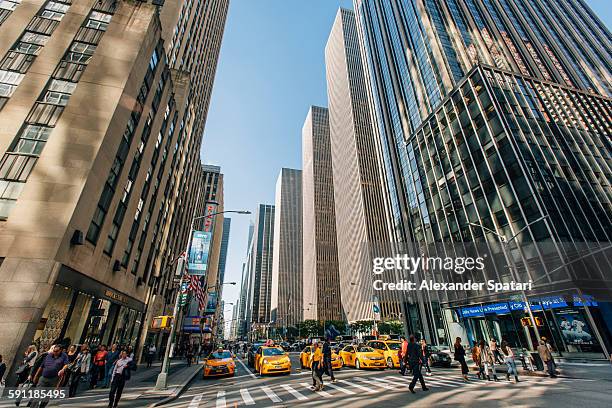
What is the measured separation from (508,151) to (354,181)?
9317cm

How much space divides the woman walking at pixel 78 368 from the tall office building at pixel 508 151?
2367 centimetres

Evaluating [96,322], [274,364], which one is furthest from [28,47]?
[274,364]

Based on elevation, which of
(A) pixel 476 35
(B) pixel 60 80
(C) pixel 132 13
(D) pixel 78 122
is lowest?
(D) pixel 78 122

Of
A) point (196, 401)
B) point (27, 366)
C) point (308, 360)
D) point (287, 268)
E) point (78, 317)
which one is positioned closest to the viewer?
point (27, 366)

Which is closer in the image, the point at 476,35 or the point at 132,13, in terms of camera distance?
the point at 132,13

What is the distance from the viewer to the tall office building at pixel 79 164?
1419 cm

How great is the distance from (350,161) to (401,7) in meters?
66.8

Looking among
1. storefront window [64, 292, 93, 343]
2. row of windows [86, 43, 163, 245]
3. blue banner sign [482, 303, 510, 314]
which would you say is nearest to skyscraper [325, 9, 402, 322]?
blue banner sign [482, 303, 510, 314]

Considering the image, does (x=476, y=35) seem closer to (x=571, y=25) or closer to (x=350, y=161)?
(x=571, y=25)

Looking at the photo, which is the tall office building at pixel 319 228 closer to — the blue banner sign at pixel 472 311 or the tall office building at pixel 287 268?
the tall office building at pixel 287 268

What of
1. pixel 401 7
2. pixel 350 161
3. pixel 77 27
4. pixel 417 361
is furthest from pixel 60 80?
pixel 350 161

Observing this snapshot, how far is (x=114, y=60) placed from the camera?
2045 cm

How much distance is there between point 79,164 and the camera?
16.4 m
